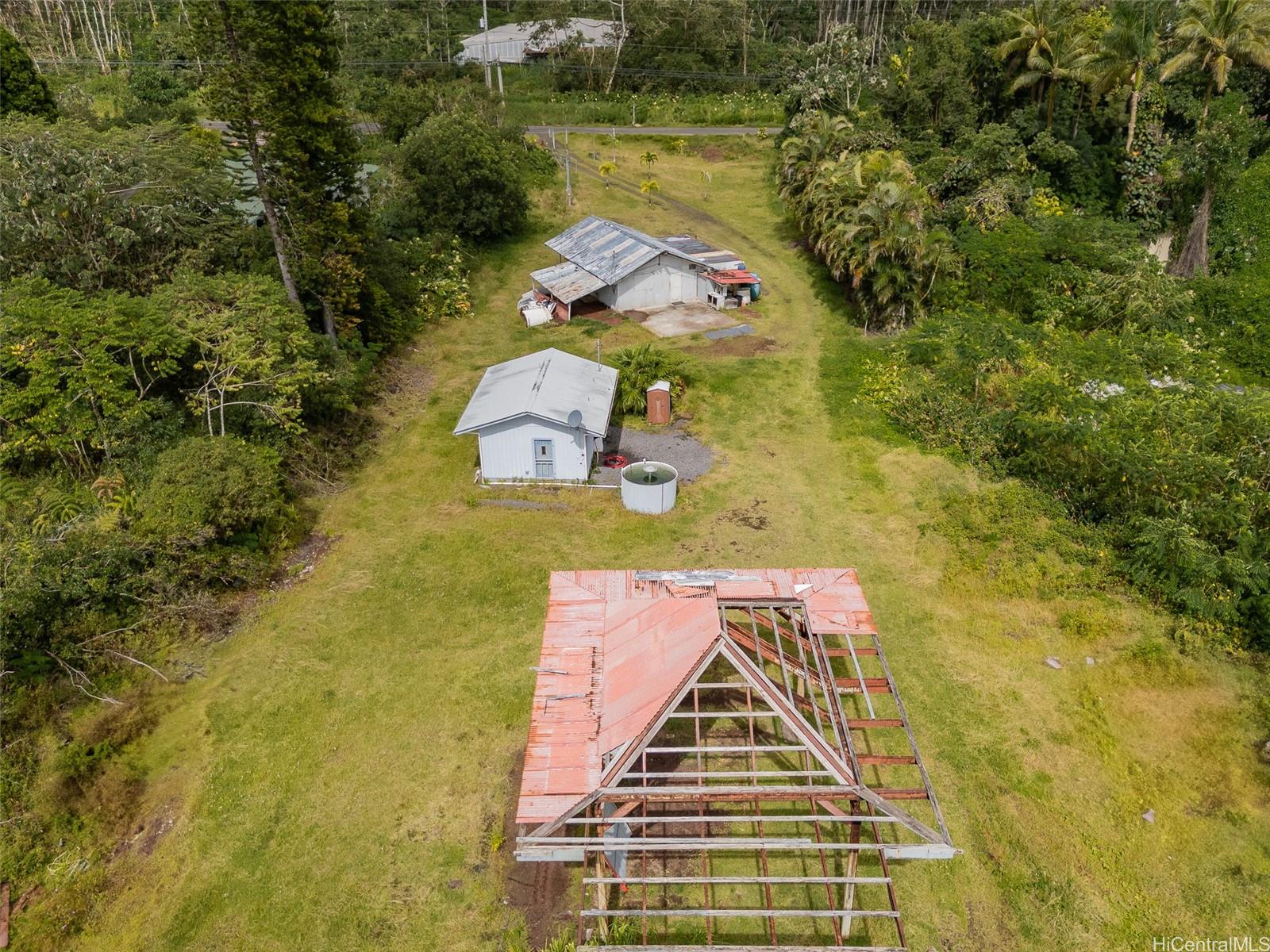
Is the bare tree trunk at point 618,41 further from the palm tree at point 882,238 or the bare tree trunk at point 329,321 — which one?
the bare tree trunk at point 329,321

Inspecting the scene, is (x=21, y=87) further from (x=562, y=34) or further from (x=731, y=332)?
(x=562, y=34)

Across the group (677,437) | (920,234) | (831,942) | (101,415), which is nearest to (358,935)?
(831,942)

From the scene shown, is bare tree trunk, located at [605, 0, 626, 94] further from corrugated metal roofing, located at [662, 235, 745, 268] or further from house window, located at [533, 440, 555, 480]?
house window, located at [533, 440, 555, 480]

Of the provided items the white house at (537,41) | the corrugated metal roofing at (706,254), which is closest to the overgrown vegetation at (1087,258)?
the corrugated metal roofing at (706,254)

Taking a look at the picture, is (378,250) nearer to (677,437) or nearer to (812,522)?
(677,437)

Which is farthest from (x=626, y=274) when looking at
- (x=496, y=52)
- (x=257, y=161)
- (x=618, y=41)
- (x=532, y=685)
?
(x=496, y=52)

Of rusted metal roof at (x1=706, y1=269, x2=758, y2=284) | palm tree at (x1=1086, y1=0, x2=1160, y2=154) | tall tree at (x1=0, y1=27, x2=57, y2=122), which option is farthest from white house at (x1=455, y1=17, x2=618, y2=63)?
palm tree at (x1=1086, y1=0, x2=1160, y2=154)

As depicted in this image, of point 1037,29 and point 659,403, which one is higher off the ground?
point 1037,29
